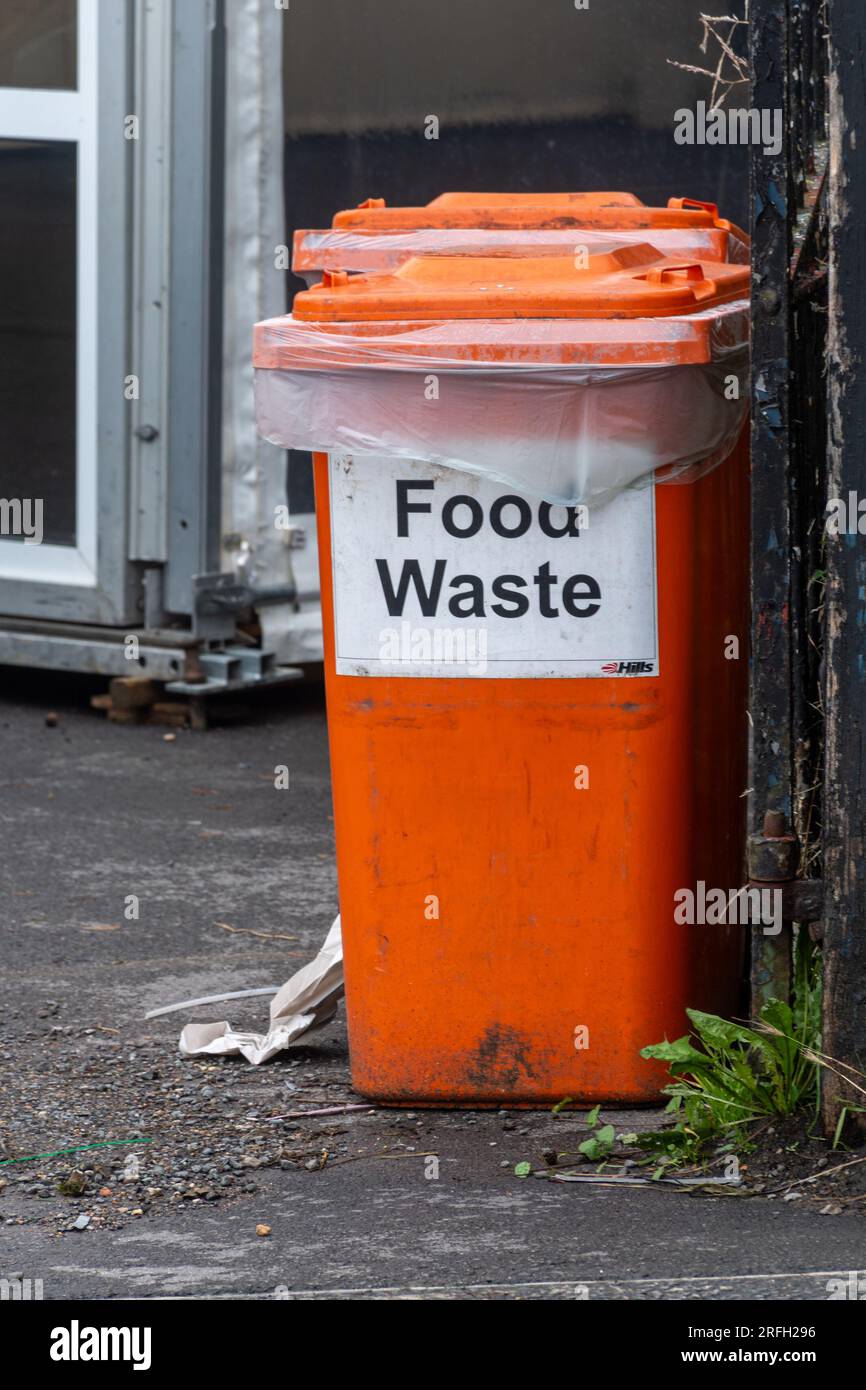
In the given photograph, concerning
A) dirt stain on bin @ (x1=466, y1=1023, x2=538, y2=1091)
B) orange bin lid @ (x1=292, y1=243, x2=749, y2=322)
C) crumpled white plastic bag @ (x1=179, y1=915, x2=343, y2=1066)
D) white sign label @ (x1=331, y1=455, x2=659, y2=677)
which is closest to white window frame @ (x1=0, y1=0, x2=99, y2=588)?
crumpled white plastic bag @ (x1=179, y1=915, x2=343, y2=1066)

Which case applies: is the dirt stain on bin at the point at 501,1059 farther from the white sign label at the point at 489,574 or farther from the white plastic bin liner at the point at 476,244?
the white plastic bin liner at the point at 476,244

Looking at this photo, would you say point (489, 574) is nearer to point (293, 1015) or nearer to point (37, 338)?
point (293, 1015)

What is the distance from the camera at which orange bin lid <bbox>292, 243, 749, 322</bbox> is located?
10.9 feet

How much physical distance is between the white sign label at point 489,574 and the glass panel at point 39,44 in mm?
3756

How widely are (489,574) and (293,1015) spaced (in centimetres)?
111

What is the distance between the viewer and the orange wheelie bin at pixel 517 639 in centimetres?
335

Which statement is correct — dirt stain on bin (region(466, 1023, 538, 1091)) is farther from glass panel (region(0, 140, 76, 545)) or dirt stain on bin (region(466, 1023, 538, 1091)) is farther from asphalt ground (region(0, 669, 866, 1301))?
glass panel (region(0, 140, 76, 545))

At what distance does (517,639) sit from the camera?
3.39 metres

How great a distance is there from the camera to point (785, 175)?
3168mm

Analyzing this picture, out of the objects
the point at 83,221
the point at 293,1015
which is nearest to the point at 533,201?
the point at 293,1015

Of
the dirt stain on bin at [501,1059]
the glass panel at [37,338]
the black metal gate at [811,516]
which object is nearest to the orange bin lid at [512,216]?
the black metal gate at [811,516]

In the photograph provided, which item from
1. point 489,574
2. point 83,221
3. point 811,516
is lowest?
point 489,574

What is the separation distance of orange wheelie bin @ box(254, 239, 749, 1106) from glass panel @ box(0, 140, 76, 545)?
3452 millimetres
